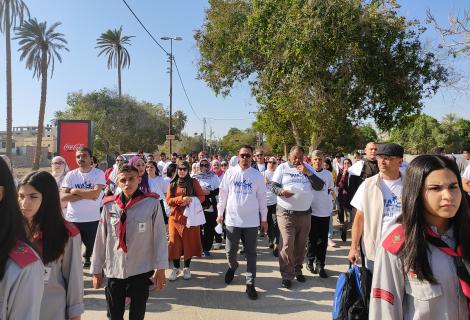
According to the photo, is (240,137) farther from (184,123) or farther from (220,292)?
(220,292)

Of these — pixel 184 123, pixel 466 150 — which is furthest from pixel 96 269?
pixel 184 123

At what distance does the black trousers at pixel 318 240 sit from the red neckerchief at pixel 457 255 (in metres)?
4.83

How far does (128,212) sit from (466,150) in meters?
9.85

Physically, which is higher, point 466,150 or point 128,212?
point 466,150

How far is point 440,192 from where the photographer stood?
190 cm

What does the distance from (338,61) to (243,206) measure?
928 centimetres

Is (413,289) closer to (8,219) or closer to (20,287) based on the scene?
(20,287)

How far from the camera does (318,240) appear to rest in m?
6.66

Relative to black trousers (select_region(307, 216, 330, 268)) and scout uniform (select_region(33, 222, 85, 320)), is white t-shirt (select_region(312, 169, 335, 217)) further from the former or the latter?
scout uniform (select_region(33, 222, 85, 320))

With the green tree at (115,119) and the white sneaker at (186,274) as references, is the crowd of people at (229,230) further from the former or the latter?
the green tree at (115,119)

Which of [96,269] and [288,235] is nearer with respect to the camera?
[96,269]

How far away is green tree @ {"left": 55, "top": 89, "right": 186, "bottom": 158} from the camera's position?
3950 centimetres

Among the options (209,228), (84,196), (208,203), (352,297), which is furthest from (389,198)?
(209,228)

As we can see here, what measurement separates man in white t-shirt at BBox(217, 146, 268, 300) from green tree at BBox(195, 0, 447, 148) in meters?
8.13
